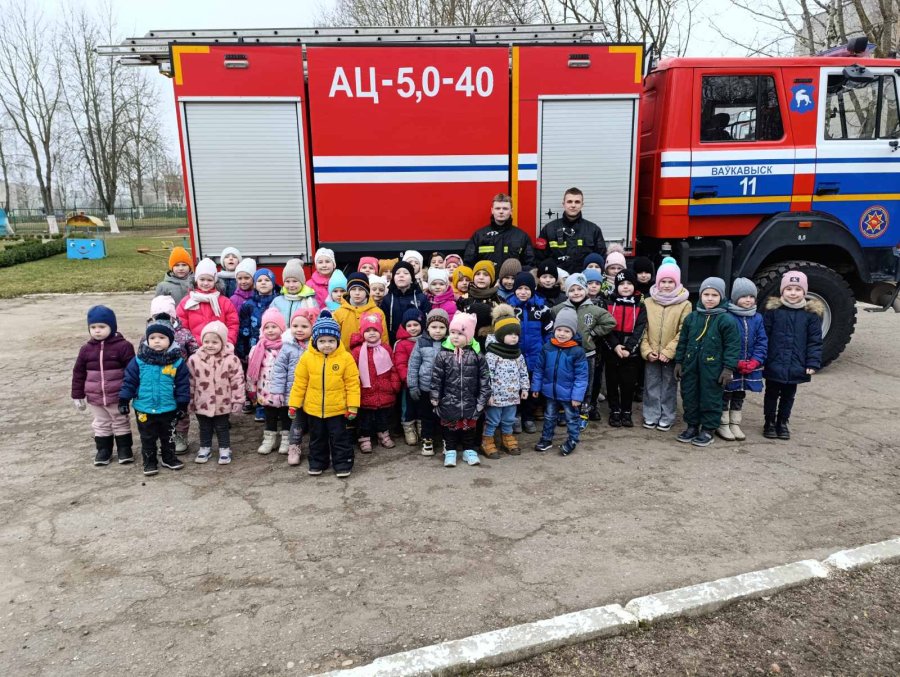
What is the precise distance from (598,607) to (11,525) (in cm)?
351

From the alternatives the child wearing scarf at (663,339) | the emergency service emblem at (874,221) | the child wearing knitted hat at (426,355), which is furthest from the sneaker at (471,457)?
the emergency service emblem at (874,221)

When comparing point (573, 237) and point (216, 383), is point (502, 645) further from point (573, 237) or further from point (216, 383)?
point (573, 237)

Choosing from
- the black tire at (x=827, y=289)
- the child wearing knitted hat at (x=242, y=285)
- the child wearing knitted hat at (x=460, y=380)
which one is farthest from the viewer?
the black tire at (x=827, y=289)

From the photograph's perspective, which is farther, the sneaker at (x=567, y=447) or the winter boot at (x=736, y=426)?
the winter boot at (x=736, y=426)

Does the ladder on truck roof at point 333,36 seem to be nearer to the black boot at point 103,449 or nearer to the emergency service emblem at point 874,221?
the emergency service emblem at point 874,221

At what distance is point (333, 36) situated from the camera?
624 cm

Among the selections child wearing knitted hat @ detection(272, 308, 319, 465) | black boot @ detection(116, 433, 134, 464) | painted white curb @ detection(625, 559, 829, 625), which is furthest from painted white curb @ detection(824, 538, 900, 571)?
black boot @ detection(116, 433, 134, 464)

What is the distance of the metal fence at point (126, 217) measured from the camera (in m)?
44.4

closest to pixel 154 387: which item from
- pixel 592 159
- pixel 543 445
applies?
pixel 543 445

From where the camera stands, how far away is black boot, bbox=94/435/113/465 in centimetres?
457

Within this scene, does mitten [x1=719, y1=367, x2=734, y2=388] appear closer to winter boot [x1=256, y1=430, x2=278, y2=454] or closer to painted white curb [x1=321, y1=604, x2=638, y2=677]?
painted white curb [x1=321, y1=604, x2=638, y2=677]

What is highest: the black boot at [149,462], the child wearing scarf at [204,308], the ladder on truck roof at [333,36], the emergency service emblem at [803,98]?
the ladder on truck roof at [333,36]

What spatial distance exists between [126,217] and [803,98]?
2135 inches

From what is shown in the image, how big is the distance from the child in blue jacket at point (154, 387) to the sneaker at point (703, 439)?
399cm
